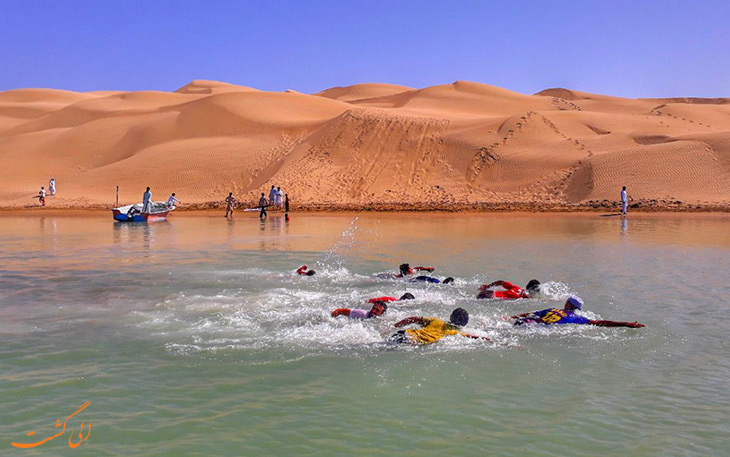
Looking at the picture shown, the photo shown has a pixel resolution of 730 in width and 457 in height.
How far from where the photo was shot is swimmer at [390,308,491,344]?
8.29m

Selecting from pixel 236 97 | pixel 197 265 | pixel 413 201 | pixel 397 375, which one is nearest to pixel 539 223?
pixel 413 201

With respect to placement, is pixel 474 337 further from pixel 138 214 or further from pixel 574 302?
pixel 138 214

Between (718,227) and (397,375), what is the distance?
23.2m

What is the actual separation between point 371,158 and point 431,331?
44.0 m

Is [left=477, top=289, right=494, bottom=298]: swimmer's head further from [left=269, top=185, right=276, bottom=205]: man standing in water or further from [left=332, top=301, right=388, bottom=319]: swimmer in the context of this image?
[left=269, top=185, right=276, bottom=205]: man standing in water

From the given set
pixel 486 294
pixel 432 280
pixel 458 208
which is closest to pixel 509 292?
pixel 486 294

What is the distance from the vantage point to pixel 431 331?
331 inches

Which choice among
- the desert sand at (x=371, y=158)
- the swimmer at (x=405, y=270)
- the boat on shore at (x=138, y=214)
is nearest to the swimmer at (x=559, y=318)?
the swimmer at (x=405, y=270)

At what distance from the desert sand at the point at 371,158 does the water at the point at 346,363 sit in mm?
25145

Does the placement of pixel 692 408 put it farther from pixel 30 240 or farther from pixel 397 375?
pixel 30 240

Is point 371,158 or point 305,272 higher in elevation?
point 371,158

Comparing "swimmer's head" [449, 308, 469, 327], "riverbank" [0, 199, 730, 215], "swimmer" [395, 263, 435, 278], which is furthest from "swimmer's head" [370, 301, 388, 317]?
"riverbank" [0, 199, 730, 215]

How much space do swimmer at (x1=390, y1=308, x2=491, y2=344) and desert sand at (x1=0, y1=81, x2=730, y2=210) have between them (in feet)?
96.7

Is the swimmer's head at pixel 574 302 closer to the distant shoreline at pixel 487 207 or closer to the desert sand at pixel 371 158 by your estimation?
the distant shoreline at pixel 487 207
